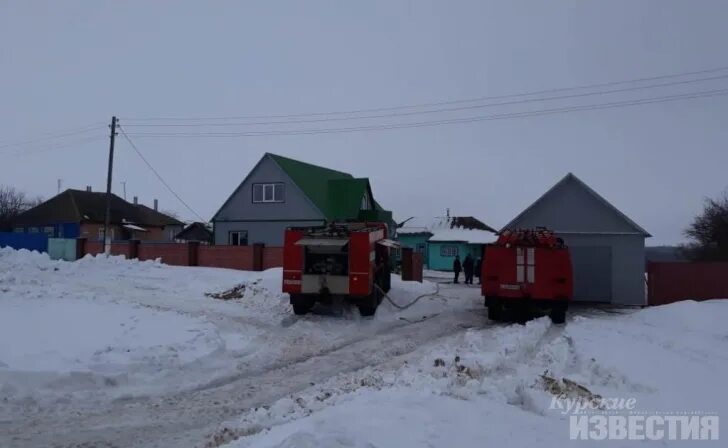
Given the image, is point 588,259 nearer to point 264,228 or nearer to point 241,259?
point 241,259

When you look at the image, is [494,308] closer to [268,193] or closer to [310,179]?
[268,193]

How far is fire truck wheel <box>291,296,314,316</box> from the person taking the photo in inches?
648

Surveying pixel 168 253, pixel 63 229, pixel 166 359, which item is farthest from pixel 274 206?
pixel 166 359

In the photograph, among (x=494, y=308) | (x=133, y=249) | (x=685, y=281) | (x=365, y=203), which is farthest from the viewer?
(x=365, y=203)

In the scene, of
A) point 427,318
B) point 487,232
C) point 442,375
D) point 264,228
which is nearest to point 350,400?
point 442,375

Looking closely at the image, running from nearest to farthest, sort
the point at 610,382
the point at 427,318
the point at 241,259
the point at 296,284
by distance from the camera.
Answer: the point at 610,382 < the point at 296,284 < the point at 427,318 < the point at 241,259

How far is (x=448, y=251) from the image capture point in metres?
52.4

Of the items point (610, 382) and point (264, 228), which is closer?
point (610, 382)

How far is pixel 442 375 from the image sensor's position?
329 inches

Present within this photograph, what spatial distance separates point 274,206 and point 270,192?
1.00m

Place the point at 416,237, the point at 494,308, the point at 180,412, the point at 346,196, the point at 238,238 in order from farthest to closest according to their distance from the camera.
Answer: the point at 416,237
the point at 346,196
the point at 238,238
the point at 494,308
the point at 180,412

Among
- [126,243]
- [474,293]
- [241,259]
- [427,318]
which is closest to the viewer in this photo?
[427,318]

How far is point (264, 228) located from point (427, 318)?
2103cm

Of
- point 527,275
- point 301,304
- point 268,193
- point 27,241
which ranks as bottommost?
point 301,304
